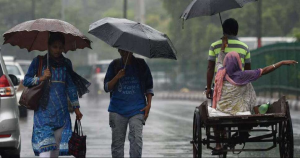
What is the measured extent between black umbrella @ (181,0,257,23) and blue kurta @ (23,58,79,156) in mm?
1641

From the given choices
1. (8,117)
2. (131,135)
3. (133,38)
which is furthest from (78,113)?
(8,117)

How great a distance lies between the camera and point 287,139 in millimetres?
8016

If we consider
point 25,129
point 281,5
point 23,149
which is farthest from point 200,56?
point 23,149

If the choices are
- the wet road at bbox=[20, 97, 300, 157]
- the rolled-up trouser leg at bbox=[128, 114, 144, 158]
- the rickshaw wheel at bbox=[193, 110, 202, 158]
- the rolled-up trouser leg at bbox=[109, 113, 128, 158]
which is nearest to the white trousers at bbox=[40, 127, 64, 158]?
the rolled-up trouser leg at bbox=[109, 113, 128, 158]

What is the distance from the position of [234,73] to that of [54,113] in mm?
1960

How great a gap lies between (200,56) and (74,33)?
45.8 metres

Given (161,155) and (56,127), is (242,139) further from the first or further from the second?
(161,155)

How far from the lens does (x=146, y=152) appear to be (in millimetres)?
11828

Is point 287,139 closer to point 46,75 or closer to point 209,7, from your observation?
point 209,7

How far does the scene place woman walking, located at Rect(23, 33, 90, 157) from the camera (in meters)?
7.79

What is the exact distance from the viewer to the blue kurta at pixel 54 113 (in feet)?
25.5

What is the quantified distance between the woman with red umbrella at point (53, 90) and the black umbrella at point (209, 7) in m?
1.39

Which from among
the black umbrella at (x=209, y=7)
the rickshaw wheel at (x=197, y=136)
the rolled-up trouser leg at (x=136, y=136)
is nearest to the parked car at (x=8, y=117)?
the rolled-up trouser leg at (x=136, y=136)

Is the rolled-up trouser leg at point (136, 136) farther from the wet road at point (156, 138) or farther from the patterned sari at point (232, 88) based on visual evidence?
the wet road at point (156, 138)
